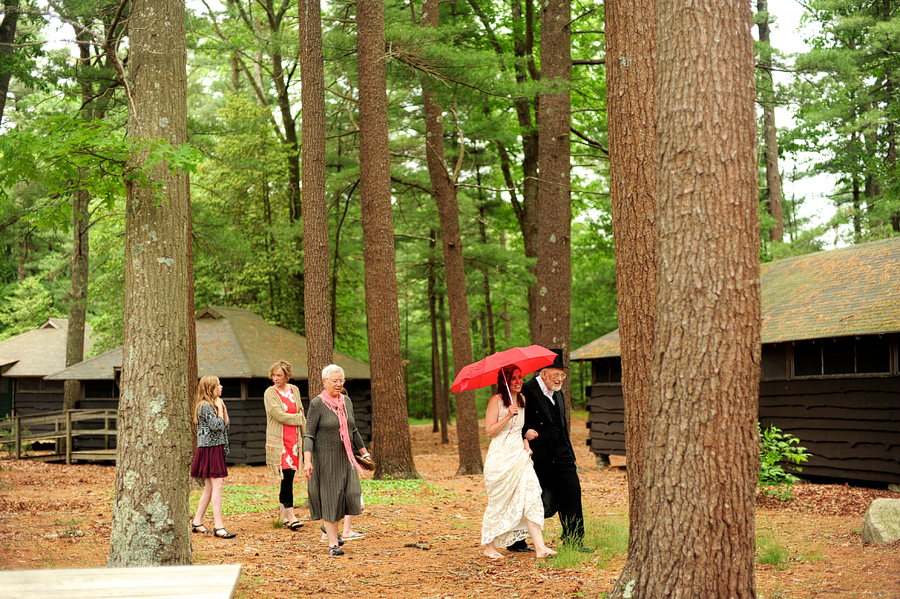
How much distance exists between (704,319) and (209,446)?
679 cm

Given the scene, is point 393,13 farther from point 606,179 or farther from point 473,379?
point 606,179

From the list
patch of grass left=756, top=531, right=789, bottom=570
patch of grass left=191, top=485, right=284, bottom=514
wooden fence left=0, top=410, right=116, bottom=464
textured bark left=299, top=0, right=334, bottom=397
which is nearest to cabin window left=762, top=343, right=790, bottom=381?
patch of grass left=756, top=531, right=789, bottom=570

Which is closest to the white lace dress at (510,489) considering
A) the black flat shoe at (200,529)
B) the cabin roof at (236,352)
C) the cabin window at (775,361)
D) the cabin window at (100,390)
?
the black flat shoe at (200,529)

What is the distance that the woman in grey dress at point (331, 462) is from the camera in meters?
7.96

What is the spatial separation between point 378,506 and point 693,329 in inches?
314

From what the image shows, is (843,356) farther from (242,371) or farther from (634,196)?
(242,371)

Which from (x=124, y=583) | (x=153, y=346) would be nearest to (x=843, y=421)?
(x=153, y=346)

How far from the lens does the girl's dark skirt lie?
8.99 m

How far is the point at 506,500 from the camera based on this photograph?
7.58m

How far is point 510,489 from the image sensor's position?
7.57 metres

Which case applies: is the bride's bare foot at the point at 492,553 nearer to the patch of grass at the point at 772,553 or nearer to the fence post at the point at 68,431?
the patch of grass at the point at 772,553

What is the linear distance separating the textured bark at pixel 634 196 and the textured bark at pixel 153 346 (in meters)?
3.57

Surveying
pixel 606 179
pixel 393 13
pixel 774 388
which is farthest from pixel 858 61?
pixel 393 13

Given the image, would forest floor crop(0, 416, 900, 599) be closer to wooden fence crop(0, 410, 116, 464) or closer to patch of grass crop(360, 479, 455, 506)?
patch of grass crop(360, 479, 455, 506)
